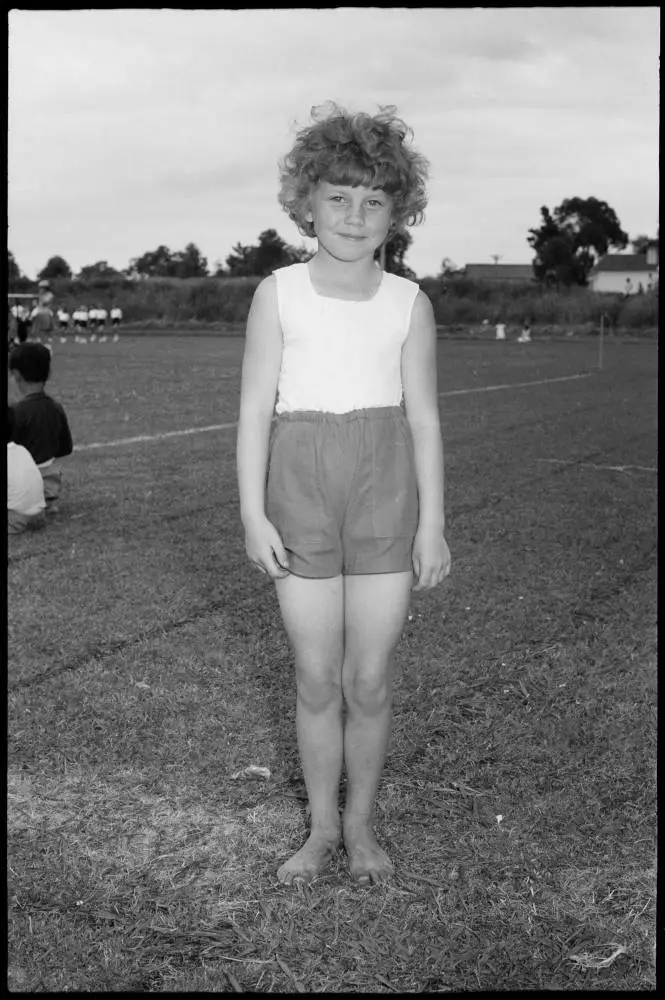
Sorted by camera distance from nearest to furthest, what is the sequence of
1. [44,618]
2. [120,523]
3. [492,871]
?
[492,871] < [44,618] < [120,523]

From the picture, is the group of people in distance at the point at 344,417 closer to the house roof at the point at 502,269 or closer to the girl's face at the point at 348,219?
the girl's face at the point at 348,219

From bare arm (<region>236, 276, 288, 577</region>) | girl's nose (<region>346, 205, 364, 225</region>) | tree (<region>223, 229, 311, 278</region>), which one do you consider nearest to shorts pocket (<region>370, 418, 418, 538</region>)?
bare arm (<region>236, 276, 288, 577</region>)

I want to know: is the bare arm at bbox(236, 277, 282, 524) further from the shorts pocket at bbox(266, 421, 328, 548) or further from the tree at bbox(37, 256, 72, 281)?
the tree at bbox(37, 256, 72, 281)

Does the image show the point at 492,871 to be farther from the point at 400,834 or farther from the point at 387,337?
the point at 387,337

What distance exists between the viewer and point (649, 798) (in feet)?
11.0

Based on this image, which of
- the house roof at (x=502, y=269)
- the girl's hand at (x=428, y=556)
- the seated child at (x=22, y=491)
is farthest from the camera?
the house roof at (x=502, y=269)

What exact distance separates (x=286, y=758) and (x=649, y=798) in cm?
106

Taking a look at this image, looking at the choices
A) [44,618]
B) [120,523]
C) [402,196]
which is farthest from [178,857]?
[120,523]

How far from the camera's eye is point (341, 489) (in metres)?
2.74

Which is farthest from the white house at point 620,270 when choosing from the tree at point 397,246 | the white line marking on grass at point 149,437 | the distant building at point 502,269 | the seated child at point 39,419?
the seated child at point 39,419

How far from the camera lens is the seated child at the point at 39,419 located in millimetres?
7133

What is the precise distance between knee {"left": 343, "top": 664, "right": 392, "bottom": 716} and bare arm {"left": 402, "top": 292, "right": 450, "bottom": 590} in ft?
0.84

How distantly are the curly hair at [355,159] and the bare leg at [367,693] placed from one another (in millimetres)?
891

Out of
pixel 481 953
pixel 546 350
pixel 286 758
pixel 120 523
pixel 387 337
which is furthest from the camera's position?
pixel 546 350
